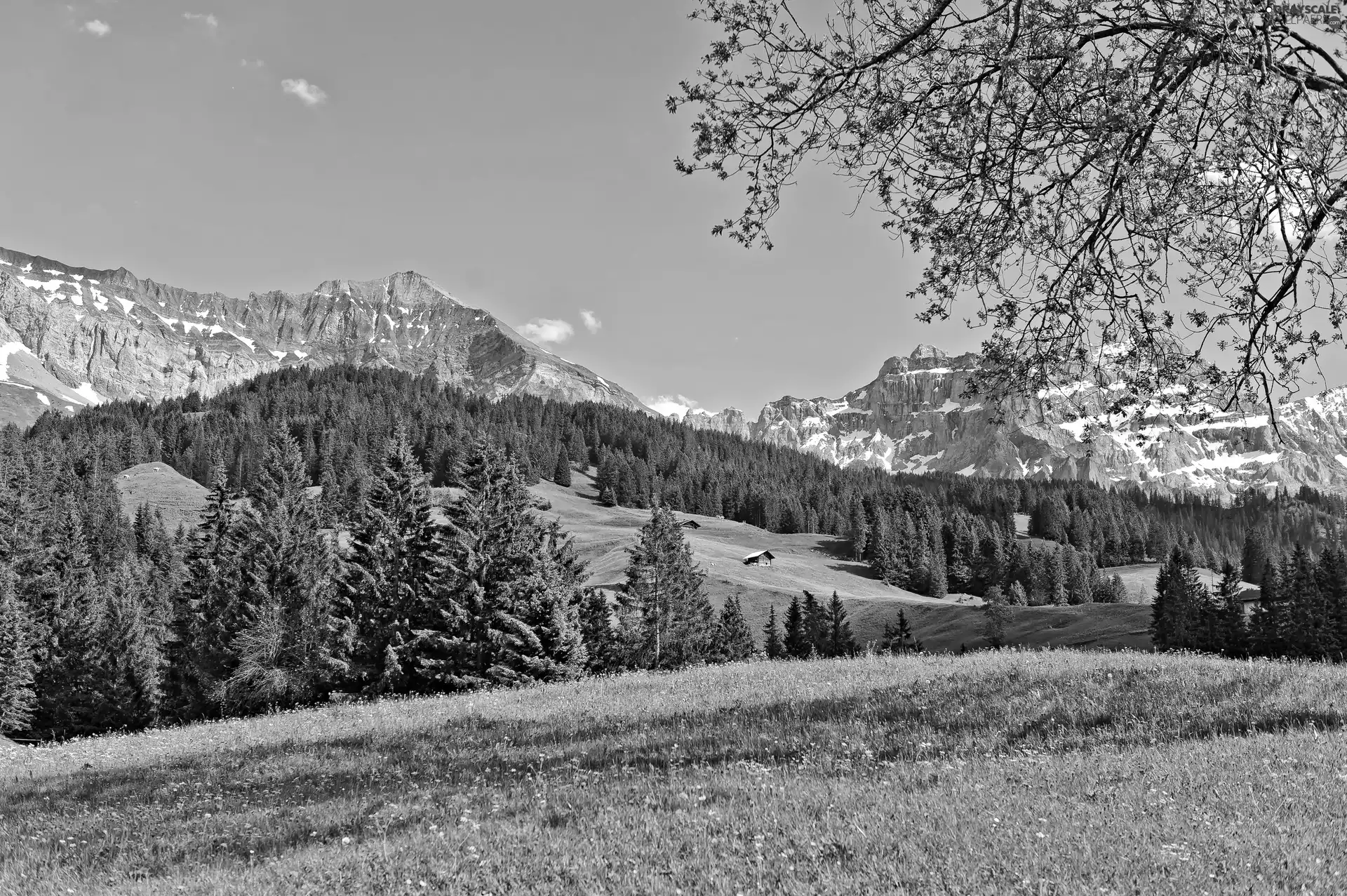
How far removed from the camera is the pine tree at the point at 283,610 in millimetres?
41656

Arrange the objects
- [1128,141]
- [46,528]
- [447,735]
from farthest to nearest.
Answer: [46,528], [447,735], [1128,141]

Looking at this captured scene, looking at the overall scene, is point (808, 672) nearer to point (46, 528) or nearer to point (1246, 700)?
point (1246, 700)

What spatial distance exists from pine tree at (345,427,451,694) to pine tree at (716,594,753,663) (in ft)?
104

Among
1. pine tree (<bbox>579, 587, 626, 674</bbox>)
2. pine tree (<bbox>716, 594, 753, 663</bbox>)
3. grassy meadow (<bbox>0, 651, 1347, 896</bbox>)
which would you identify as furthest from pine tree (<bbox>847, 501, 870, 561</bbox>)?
grassy meadow (<bbox>0, 651, 1347, 896</bbox>)

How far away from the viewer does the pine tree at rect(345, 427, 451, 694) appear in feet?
131

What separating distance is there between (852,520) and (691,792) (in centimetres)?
18591

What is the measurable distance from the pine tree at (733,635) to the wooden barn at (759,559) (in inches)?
2273

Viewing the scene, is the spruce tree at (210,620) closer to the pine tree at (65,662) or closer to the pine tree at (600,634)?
the pine tree at (65,662)

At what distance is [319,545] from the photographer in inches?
1860

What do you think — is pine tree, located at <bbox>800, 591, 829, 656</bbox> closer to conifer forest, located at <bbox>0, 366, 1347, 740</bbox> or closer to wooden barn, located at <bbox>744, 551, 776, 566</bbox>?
conifer forest, located at <bbox>0, 366, 1347, 740</bbox>

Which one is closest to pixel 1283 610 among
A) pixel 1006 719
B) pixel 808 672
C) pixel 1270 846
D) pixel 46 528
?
pixel 808 672

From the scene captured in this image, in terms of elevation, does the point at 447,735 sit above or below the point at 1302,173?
below

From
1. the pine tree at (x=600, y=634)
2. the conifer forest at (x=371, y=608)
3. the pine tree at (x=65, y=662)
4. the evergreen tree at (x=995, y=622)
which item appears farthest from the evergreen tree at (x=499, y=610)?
the evergreen tree at (x=995, y=622)

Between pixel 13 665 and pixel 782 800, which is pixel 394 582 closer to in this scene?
pixel 13 665
